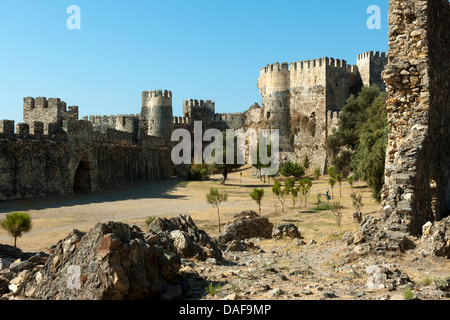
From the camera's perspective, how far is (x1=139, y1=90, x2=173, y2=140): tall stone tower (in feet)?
189

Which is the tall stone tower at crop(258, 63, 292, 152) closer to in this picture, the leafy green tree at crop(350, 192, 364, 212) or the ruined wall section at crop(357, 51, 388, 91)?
the ruined wall section at crop(357, 51, 388, 91)

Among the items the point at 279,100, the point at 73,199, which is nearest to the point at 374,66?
the point at 279,100

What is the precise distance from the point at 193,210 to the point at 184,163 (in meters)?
37.9

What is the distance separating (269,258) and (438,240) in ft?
11.5

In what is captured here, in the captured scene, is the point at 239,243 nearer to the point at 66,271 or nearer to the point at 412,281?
the point at 412,281

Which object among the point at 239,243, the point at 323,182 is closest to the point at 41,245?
the point at 239,243

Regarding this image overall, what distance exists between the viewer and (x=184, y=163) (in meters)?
63.5

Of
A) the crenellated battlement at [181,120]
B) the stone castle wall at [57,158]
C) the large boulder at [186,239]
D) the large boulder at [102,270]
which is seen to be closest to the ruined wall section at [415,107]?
the large boulder at [186,239]

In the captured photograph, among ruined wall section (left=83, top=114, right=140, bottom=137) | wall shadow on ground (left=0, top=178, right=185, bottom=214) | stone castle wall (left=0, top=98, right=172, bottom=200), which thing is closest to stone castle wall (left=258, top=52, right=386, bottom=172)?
ruined wall section (left=83, top=114, right=140, bottom=137)

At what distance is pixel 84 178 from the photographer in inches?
1345

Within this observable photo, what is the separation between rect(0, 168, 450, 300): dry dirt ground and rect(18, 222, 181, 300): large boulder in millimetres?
684

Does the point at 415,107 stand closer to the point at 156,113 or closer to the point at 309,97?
the point at 309,97

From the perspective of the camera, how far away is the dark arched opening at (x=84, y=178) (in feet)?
112

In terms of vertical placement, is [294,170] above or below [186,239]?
above
